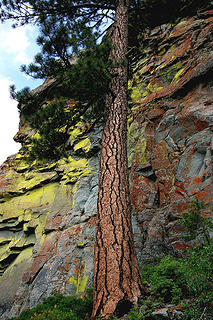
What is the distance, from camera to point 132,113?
8.73m

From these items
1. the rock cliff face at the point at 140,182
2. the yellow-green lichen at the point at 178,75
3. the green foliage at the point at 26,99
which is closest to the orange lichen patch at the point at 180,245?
the rock cliff face at the point at 140,182

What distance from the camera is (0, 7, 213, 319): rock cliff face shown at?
5.27 metres

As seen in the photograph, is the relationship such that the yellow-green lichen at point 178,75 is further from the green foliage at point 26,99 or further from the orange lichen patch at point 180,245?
the orange lichen patch at point 180,245

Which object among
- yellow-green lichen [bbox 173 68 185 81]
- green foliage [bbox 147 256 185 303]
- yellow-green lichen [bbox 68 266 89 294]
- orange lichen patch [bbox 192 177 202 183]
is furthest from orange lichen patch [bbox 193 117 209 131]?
yellow-green lichen [bbox 68 266 89 294]

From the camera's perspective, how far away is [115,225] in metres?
3.46

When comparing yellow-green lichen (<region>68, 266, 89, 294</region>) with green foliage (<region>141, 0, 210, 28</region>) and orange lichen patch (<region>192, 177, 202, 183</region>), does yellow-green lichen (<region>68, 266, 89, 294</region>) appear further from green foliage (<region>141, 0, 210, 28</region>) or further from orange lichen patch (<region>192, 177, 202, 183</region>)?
green foliage (<region>141, 0, 210, 28</region>)

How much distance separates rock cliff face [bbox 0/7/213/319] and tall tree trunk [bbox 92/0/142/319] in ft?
4.76

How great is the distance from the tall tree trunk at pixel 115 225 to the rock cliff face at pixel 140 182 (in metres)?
1.45

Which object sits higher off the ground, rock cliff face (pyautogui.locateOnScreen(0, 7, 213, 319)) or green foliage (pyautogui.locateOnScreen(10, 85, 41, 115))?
green foliage (pyautogui.locateOnScreen(10, 85, 41, 115))

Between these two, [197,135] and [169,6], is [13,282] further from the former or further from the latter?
[169,6]

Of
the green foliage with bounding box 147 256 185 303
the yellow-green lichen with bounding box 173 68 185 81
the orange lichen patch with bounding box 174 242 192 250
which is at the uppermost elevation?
the yellow-green lichen with bounding box 173 68 185 81

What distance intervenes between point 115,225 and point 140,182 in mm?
3121

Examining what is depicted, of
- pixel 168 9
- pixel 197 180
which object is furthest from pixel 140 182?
pixel 168 9

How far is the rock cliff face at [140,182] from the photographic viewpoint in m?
5.27
